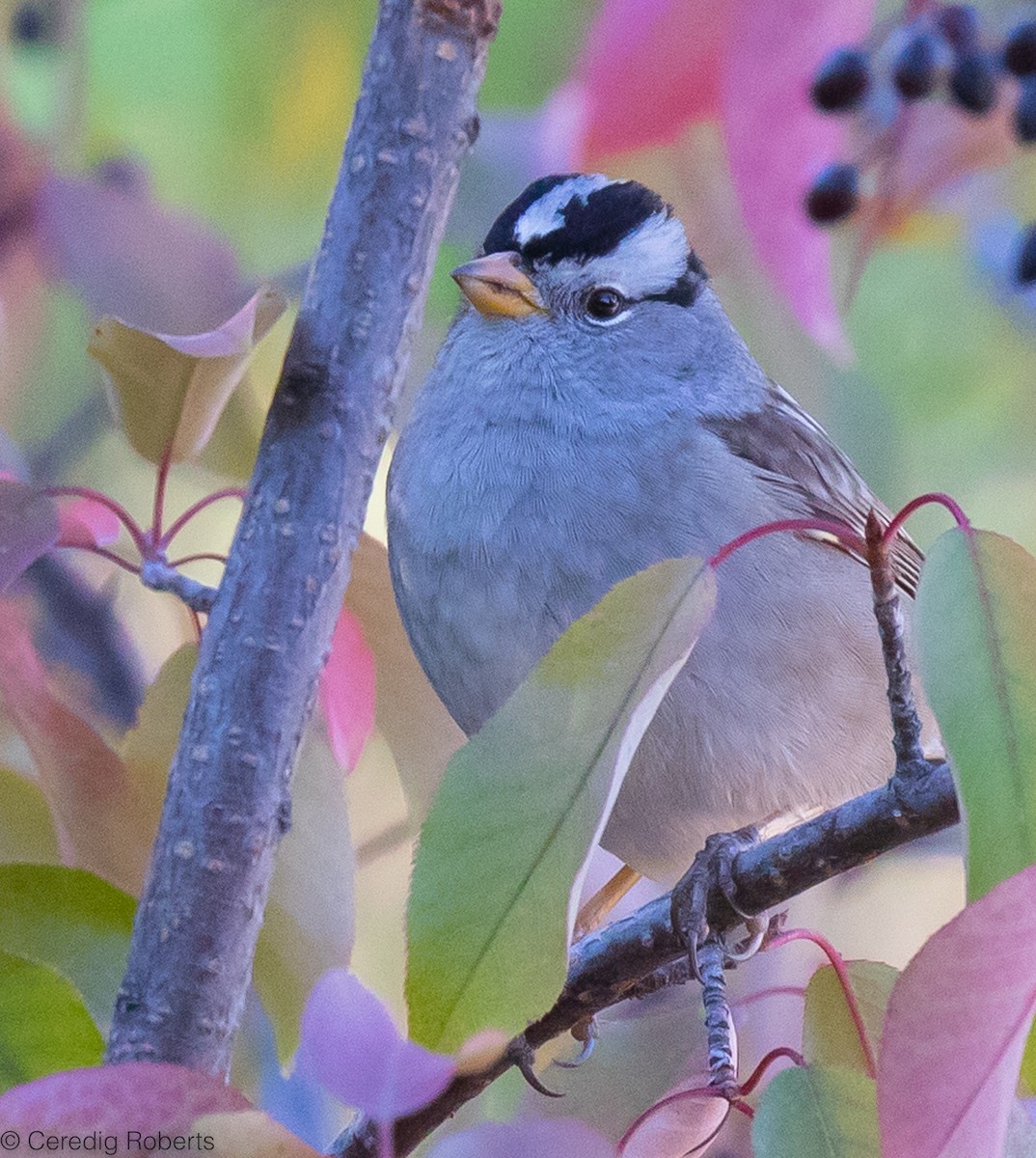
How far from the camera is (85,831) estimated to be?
3.19 ft

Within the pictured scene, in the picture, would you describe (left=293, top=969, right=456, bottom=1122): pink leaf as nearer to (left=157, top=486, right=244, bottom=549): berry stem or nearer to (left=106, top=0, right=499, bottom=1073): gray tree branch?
(left=106, top=0, right=499, bottom=1073): gray tree branch

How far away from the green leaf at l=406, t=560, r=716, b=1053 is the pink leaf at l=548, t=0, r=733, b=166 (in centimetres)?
57

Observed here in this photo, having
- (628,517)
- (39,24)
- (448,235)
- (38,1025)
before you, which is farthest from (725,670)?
(39,24)

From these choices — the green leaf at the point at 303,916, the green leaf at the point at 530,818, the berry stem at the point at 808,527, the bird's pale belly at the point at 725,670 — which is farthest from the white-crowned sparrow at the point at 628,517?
the green leaf at the point at 530,818

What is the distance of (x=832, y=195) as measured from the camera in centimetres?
124

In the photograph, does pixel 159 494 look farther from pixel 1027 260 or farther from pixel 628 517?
pixel 1027 260

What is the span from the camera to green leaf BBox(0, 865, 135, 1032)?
2.91 ft

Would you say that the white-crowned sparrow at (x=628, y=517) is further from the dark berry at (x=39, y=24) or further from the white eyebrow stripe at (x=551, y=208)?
the dark berry at (x=39, y=24)

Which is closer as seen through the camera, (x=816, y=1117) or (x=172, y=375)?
(x=816, y=1117)

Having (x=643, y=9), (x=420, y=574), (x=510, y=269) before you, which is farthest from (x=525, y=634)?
(x=643, y=9)

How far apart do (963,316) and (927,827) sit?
1.34 m

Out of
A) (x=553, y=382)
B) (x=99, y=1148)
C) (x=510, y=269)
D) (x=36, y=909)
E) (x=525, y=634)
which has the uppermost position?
(x=510, y=269)

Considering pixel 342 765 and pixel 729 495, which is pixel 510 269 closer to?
pixel 729 495

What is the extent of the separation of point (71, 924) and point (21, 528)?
0.24 m
